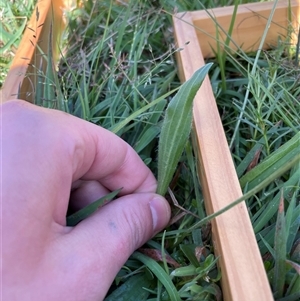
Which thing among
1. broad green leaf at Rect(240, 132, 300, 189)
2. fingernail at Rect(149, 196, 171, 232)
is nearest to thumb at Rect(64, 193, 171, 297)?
fingernail at Rect(149, 196, 171, 232)

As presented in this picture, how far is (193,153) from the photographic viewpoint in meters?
0.70

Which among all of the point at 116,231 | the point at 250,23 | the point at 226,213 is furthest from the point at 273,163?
the point at 250,23

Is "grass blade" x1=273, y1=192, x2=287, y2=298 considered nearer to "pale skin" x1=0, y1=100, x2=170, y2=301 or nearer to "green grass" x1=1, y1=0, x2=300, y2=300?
"green grass" x1=1, y1=0, x2=300, y2=300

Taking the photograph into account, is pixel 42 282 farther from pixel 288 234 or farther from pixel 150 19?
pixel 150 19

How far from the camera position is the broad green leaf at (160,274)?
0.54 m

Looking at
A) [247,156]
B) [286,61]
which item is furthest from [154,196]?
[286,61]

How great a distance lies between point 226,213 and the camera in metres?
0.52

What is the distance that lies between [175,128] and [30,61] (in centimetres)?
34

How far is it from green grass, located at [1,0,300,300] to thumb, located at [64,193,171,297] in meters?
0.03

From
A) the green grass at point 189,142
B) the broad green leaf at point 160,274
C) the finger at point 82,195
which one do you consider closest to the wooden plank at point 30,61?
the green grass at point 189,142

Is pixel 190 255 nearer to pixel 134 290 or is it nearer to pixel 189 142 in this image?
pixel 134 290

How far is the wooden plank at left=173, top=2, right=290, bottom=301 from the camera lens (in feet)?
1.51

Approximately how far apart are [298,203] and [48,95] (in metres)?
0.43

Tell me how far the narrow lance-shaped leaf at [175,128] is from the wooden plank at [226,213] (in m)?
0.03
